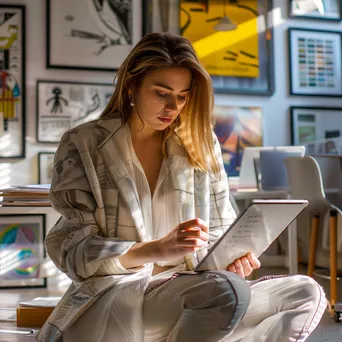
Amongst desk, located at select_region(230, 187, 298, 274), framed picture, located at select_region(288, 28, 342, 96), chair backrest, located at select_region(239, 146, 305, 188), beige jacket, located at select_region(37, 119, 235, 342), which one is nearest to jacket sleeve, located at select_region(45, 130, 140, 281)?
beige jacket, located at select_region(37, 119, 235, 342)

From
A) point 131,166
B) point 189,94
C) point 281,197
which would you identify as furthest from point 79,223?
point 281,197

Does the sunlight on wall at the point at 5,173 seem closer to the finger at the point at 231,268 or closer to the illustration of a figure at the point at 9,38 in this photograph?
the illustration of a figure at the point at 9,38

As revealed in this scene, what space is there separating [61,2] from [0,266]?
6.20ft

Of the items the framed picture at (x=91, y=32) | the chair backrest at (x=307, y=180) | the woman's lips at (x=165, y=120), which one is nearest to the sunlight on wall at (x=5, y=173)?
the framed picture at (x=91, y=32)

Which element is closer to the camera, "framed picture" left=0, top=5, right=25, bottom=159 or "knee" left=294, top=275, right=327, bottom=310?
"knee" left=294, top=275, right=327, bottom=310

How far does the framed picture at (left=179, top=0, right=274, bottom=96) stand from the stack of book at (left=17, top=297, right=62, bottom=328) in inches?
98.5

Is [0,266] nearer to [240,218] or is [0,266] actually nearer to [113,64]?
[113,64]

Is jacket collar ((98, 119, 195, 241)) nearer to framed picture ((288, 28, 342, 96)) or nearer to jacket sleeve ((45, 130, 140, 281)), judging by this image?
jacket sleeve ((45, 130, 140, 281))

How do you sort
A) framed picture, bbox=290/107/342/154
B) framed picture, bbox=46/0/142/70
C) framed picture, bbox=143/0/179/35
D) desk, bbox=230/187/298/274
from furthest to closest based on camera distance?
framed picture, bbox=290/107/342/154
framed picture, bbox=143/0/179/35
framed picture, bbox=46/0/142/70
desk, bbox=230/187/298/274

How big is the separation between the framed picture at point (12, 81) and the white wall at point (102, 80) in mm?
40

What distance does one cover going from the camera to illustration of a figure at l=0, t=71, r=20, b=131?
3891 mm

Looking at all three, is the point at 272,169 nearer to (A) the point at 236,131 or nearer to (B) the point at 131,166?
(A) the point at 236,131

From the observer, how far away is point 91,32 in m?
4.05

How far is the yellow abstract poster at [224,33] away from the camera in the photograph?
13.9 ft
